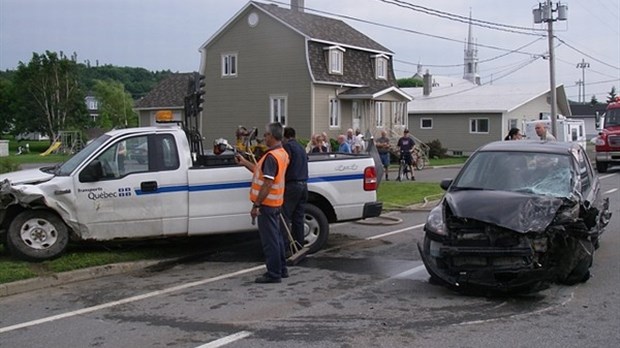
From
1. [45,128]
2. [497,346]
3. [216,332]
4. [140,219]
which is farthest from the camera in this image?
[45,128]

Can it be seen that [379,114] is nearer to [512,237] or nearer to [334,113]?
[334,113]

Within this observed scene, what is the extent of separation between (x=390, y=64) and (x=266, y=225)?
33.6 meters

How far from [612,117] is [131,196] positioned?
22.9m

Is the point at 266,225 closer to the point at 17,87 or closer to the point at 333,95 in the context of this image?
the point at 333,95

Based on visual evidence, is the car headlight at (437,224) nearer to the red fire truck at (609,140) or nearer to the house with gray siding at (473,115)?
the red fire truck at (609,140)

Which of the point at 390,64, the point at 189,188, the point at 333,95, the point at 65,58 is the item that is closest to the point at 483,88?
the point at 390,64

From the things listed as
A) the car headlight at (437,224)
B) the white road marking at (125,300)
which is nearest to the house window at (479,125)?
the white road marking at (125,300)

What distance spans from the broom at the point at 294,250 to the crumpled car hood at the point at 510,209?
7.60 feet

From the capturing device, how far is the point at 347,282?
8.15 metres

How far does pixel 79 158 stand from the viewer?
9.33 meters

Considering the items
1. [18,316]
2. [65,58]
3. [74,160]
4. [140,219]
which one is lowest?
[18,316]

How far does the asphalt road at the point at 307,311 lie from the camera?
19.4 ft

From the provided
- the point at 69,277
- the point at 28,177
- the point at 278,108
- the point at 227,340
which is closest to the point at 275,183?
the point at 227,340

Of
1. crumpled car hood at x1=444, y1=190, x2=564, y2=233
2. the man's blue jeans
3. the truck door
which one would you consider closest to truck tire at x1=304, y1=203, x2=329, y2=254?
the man's blue jeans
